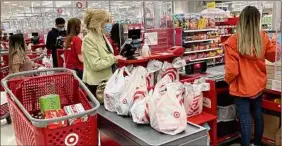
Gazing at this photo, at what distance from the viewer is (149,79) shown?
93.6 inches

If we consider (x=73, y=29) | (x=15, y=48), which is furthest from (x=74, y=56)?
(x=15, y=48)

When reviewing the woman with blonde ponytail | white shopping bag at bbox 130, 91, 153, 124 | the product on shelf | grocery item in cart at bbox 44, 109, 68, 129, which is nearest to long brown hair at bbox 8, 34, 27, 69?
the woman with blonde ponytail

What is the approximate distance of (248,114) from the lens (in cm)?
276

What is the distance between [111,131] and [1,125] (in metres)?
3.41

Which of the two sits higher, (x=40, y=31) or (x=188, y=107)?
(x=40, y=31)

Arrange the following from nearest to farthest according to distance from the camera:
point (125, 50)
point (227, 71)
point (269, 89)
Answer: point (125, 50) < point (227, 71) < point (269, 89)

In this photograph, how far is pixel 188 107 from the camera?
8.16 feet

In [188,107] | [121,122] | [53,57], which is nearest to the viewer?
[121,122]

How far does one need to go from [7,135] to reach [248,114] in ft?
10.6

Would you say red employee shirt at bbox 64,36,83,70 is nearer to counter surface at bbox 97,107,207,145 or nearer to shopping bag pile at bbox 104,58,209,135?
shopping bag pile at bbox 104,58,209,135

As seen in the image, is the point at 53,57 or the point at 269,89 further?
the point at 53,57

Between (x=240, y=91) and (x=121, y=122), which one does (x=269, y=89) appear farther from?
(x=121, y=122)

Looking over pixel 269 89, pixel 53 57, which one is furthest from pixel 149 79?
pixel 53 57

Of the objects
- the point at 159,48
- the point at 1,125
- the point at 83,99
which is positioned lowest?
the point at 1,125
